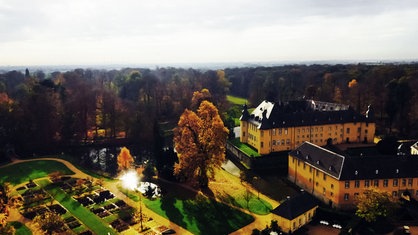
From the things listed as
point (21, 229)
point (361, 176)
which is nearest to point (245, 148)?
point (361, 176)

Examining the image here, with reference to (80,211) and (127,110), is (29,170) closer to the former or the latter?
(80,211)

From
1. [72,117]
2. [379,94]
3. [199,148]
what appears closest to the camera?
[199,148]

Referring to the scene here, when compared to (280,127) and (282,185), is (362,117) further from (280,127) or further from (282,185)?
(282,185)

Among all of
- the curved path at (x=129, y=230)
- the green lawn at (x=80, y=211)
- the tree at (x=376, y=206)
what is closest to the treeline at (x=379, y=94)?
the tree at (x=376, y=206)

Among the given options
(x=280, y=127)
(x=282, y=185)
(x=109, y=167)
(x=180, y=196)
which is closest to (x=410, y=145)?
(x=280, y=127)

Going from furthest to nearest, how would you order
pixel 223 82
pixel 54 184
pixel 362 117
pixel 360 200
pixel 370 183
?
pixel 223 82 → pixel 362 117 → pixel 54 184 → pixel 370 183 → pixel 360 200

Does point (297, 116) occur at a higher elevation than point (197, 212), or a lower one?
higher
